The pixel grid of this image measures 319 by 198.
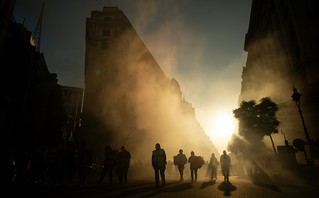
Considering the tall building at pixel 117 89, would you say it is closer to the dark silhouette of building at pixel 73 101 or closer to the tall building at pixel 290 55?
the dark silhouette of building at pixel 73 101

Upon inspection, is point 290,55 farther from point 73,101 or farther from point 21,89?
point 73,101

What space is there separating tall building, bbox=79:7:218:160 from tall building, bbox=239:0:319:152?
1916cm

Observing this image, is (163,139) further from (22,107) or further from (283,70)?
(22,107)

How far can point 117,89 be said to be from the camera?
1222 inches

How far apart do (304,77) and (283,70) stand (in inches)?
208

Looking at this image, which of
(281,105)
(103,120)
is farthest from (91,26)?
(281,105)

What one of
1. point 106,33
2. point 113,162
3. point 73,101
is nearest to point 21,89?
point 113,162

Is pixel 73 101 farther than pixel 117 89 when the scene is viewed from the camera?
Yes

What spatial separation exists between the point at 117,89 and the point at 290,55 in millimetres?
22085

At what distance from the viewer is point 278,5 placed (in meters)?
21.4

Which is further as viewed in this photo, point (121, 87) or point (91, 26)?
point (91, 26)

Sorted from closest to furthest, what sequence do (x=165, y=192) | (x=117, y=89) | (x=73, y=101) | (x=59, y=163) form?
1. (x=165, y=192)
2. (x=59, y=163)
3. (x=117, y=89)
4. (x=73, y=101)

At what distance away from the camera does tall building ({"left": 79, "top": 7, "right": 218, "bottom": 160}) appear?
93.7ft

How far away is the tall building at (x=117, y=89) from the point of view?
93.7 ft
